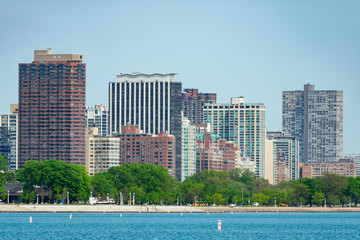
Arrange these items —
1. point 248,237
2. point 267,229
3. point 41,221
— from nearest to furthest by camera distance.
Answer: point 248,237, point 267,229, point 41,221

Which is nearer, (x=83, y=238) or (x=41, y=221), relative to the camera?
(x=83, y=238)

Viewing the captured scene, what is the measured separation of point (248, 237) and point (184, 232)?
15107mm

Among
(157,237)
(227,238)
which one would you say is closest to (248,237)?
(227,238)

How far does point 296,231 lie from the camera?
152750mm

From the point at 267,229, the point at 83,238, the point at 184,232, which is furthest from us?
the point at 267,229

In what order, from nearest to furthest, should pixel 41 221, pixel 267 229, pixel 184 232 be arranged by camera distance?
1. pixel 184 232
2. pixel 267 229
3. pixel 41 221

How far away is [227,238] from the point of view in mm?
128625

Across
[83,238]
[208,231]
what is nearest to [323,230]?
[208,231]

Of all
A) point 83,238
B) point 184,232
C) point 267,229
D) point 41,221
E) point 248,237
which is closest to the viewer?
→ point 83,238

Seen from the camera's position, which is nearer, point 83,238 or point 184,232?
point 83,238

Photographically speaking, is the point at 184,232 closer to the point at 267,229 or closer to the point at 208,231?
the point at 208,231

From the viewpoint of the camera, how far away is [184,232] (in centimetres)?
14425

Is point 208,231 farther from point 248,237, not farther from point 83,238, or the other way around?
point 83,238

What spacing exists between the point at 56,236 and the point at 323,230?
174 ft
